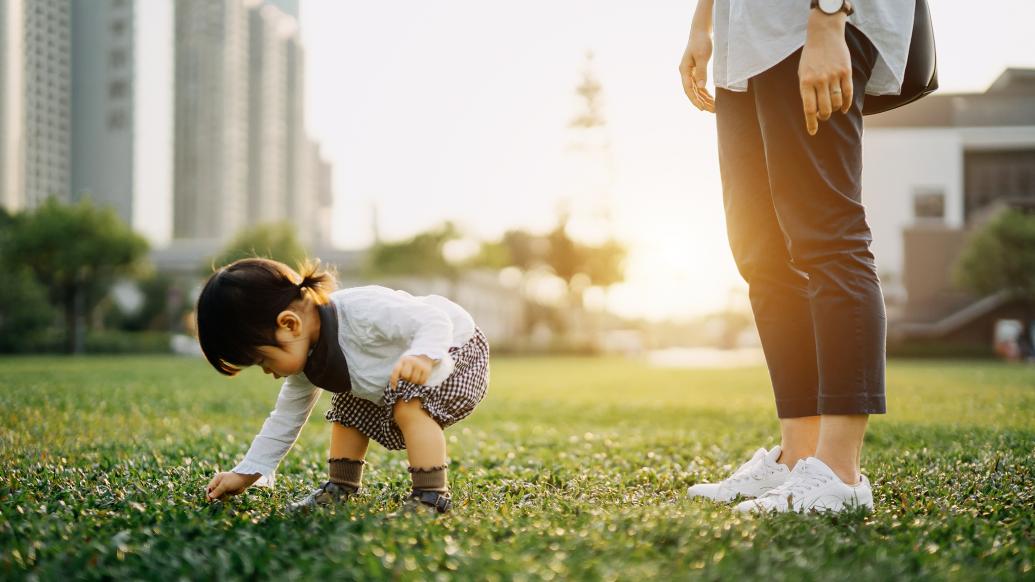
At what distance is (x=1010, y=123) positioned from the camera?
1258 inches

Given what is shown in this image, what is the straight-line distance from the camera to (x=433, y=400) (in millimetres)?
2121

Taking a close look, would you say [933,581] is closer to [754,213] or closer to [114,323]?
[754,213]

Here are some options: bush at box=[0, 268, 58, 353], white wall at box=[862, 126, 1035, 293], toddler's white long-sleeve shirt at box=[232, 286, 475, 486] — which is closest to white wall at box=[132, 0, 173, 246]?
bush at box=[0, 268, 58, 353]

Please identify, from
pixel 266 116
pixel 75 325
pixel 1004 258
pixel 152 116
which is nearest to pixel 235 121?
pixel 266 116

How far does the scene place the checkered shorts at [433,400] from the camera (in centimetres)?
211

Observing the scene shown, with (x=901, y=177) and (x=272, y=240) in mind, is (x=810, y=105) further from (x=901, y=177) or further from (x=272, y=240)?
(x=901, y=177)

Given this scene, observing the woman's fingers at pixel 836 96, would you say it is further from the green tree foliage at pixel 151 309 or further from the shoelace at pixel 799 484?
the green tree foliage at pixel 151 309

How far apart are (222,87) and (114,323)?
42.2 meters

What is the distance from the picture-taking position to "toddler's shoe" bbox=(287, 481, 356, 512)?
2041 millimetres

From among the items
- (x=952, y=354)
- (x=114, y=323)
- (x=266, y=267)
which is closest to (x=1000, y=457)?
(x=266, y=267)

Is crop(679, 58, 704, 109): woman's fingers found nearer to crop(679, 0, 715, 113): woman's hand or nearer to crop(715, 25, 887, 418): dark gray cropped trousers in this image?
crop(679, 0, 715, 113): woman's hand

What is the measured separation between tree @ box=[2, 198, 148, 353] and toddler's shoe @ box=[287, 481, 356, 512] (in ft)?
97.7

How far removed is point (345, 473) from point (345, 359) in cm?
41

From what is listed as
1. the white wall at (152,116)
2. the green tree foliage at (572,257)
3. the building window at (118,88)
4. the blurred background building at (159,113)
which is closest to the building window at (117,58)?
the blurred background building at (159,113)
